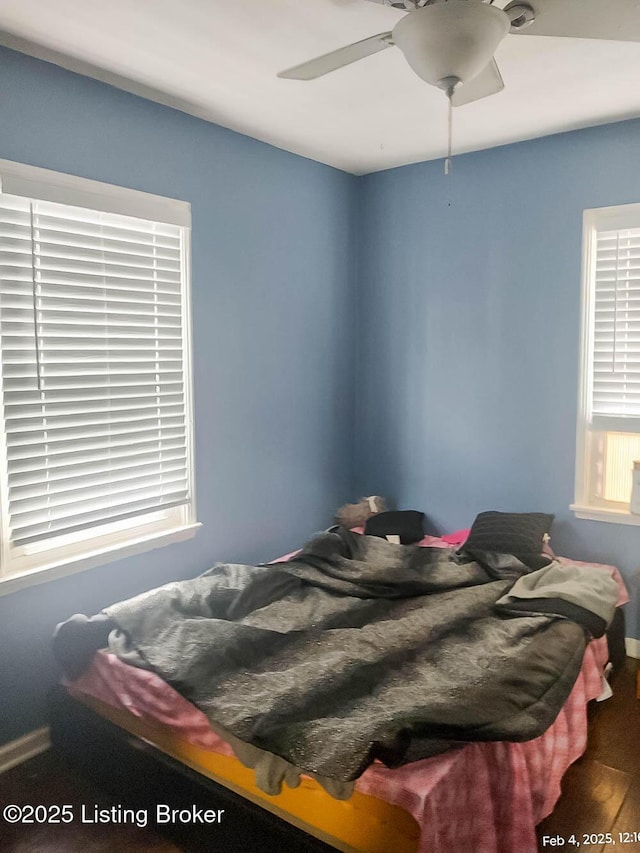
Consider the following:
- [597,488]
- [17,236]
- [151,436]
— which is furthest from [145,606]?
[597,488]

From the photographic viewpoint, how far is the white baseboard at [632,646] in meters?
3.14

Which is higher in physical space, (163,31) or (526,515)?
(163,31)

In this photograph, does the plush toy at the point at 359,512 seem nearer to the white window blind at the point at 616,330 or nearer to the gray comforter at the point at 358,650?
the gray comforter at the point at 358,650

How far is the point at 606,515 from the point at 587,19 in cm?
225

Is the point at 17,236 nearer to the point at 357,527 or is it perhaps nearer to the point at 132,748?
the point at 132,748

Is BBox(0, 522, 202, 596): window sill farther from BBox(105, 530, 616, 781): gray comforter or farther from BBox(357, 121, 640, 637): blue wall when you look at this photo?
BBox(357, 121, 640, 637): blue wall

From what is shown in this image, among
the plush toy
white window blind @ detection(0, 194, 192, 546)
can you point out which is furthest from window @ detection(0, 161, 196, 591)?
the plush toy

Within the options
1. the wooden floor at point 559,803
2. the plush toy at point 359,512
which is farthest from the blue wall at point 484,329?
the wooden floor at point 559,803

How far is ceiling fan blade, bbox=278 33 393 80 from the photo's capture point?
5.46 ft

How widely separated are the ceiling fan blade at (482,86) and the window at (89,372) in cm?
132

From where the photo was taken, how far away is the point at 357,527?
12.4 feet

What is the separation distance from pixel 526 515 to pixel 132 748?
206 centimetres

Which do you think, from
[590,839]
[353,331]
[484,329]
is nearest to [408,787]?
[590,839]

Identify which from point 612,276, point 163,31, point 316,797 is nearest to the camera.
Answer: point 316,797
